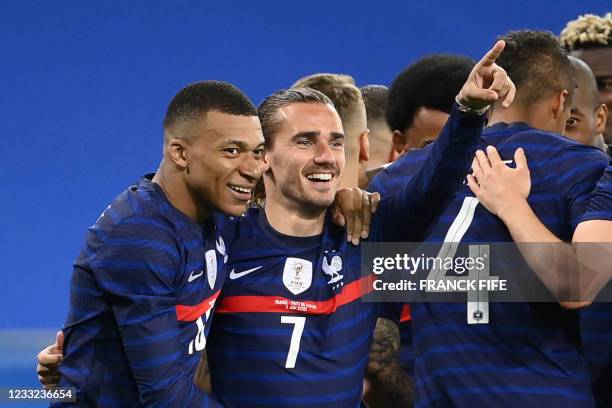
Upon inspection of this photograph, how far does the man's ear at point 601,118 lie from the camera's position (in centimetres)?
341

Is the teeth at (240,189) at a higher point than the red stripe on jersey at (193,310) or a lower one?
higher

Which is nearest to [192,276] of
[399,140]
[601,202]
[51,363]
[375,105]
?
[51,363]

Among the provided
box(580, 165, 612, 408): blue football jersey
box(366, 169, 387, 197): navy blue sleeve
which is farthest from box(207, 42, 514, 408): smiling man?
box(580, 165, 612, 408): blue football jersey

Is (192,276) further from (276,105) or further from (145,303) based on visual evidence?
(276,105)

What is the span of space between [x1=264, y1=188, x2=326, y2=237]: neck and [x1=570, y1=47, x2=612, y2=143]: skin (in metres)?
1.47

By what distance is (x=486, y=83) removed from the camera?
232 cm

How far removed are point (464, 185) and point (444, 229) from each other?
13 centimetres

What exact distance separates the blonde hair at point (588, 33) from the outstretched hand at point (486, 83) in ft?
5.48

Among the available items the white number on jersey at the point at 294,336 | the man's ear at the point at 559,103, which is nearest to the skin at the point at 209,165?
the white number on jersey at the point at 294,336

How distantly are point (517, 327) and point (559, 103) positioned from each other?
68cm

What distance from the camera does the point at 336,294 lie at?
255cm

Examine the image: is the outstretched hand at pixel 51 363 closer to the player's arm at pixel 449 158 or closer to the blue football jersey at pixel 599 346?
the player's arm at pixel 449 158

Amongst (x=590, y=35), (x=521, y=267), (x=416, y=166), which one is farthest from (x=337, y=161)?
(x=590, y=35)

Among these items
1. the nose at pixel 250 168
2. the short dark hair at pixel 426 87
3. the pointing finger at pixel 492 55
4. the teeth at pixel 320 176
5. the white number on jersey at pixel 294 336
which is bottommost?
the white number on jersey at pixel 294 336
